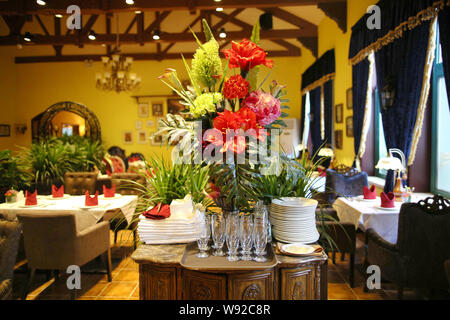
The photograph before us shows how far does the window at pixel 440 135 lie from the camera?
161 inches

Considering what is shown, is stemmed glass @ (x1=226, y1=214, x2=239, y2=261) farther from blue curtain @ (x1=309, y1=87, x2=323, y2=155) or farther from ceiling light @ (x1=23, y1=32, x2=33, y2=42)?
ceiling light @ (x1=23, y1=32, x2=33, y2=42)

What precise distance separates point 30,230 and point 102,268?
50.2 inches

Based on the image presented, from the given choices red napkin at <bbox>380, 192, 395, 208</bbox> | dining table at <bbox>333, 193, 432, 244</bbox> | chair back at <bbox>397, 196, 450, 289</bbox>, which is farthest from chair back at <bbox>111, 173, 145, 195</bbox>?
chair back at <bbox>397, 196, 450, 289</bbox>

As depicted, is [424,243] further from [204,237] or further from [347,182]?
[347,182]

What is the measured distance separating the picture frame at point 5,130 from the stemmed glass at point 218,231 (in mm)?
11178

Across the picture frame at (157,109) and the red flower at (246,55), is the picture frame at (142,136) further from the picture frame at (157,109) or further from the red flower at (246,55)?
the red flower at (246,55)

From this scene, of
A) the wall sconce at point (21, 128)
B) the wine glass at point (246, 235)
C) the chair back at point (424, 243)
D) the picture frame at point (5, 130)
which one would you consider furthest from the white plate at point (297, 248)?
the wall sconce at point (21, 128)

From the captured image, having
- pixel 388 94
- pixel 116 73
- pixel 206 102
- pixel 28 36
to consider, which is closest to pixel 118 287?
pixel 206 102

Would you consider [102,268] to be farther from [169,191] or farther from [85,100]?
[85,100]

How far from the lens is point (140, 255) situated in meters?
1.48

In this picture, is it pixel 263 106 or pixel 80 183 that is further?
pixel 80 183

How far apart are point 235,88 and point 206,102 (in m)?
0.13

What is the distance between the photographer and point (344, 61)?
640 cm

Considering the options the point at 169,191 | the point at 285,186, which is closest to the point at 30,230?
the point at 169,191
